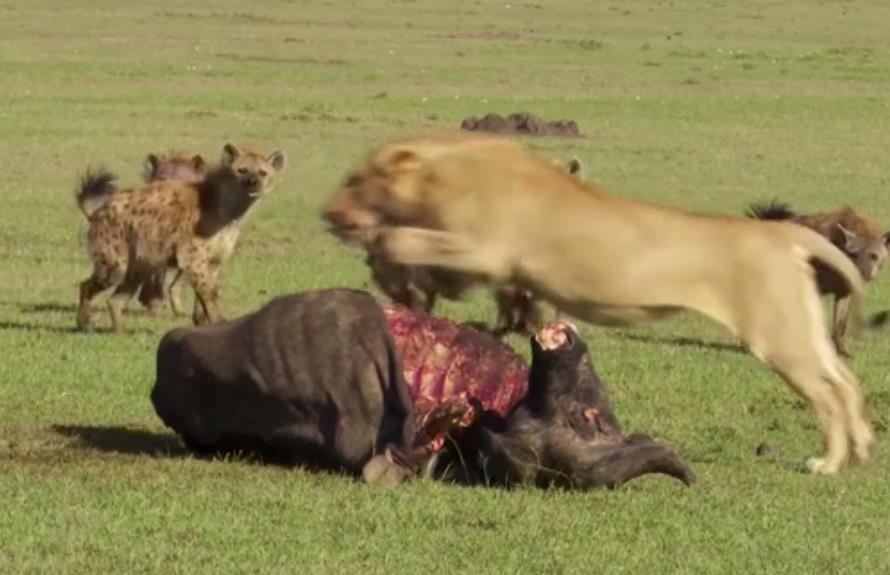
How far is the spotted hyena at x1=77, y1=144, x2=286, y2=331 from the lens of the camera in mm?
13312

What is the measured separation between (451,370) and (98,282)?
4853mm

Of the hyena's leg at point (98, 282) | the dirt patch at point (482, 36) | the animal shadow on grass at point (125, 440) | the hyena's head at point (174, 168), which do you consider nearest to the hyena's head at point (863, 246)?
the hyena's leg at point (98, 282)

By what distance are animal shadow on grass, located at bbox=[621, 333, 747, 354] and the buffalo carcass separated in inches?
157

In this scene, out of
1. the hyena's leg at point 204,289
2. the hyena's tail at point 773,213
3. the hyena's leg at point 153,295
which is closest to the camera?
the hyena's leg at point 204,289

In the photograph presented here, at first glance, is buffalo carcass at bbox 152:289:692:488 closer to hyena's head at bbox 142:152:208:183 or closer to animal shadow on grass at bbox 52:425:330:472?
animal shadow on grass at bbox 52:425:330:472

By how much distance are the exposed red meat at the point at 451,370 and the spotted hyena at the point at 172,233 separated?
4630 millimetres

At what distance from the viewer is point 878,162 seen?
22656 millimetres

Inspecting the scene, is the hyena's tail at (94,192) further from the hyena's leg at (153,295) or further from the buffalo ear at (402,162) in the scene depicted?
the buffalo ear at (402,162)

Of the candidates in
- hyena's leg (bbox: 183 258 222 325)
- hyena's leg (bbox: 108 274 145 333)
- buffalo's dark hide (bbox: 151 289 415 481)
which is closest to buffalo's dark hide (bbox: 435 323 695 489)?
buffalo's dark hide (bbox: 151 289 415 481)

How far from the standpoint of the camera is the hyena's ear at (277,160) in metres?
14.1

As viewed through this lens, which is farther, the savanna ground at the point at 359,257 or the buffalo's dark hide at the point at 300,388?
the buffalo's dark hide at the point at 300,388

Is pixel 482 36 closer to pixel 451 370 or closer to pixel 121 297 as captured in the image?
pixel 121 297

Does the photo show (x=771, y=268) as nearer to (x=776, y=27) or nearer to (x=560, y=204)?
(x=560, y=204)

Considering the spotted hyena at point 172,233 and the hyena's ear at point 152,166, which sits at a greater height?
the spotted hyena at point 172,233
